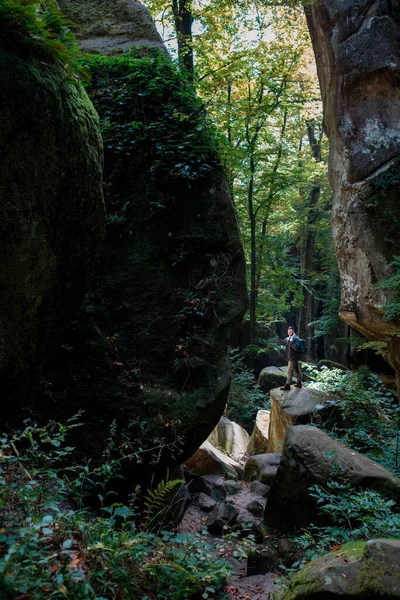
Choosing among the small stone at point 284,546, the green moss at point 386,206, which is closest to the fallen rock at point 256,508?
the small stone at point 284,546

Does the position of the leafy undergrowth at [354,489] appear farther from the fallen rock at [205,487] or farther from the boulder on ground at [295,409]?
the fallen rock at [205,487]

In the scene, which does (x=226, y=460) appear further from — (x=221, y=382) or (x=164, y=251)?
(x=164, y=251)

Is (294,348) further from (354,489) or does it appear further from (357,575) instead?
(357,575)

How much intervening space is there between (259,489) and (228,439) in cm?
344

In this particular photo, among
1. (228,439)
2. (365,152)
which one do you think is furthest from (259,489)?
(365,152)

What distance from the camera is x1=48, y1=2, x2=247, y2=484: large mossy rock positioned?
5.36m

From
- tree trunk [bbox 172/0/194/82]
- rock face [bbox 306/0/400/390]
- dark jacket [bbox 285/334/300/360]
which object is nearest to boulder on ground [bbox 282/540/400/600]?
rock face [bbox 306/0/400/390]

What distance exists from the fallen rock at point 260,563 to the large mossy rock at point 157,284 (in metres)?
1.52

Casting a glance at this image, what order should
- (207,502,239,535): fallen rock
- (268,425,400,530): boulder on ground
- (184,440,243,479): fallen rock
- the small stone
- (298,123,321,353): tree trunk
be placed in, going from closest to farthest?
(268,425,400,530): boulder on ground
the small stone
(207,502,239,535): fallen rock
(184,440,243,479): fallen rock
(298,123,321,353): tree trunk

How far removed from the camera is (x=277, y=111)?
57.2ft

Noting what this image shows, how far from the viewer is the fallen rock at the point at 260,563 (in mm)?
4910

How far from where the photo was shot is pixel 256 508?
6762mm

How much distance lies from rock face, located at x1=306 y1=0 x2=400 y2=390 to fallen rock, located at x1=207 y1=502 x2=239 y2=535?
5087 millimetres

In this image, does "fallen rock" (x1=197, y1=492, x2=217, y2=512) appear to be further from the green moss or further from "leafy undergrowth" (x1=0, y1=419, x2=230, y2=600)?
the green moss
